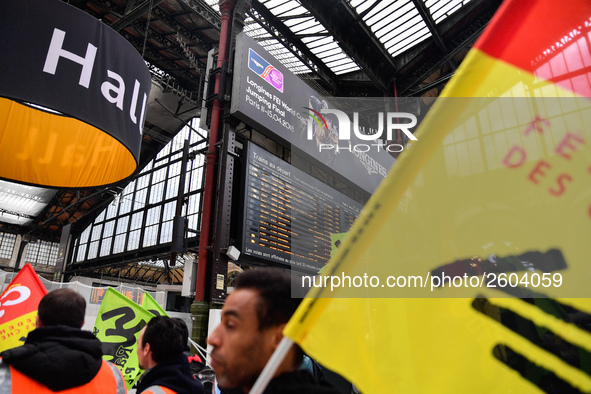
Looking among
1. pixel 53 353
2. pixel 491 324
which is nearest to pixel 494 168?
pixel 491 324

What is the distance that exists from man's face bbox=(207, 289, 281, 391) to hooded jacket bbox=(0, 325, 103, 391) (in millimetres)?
1067

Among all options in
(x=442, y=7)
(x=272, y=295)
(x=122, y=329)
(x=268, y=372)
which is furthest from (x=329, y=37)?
(x=268, y=372)

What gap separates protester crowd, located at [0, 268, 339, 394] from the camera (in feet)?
3.29

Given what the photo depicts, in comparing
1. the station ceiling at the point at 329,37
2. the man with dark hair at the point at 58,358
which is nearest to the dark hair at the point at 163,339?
the man with dark hair at the point at 58,358

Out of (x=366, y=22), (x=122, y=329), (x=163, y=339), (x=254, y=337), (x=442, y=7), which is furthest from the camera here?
(x=366, y=22)

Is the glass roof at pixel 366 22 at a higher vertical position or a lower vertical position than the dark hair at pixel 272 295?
higher

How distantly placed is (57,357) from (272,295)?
1.22 m

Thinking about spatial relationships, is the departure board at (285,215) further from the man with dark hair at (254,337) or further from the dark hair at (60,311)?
the man with dark hair at (254,337)

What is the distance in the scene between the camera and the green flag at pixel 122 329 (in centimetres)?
342

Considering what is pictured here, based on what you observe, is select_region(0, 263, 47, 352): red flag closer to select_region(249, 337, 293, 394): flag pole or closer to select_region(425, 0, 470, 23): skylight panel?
select_region(249, 337, 293, 394): flag pole

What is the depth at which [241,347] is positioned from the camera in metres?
1.00

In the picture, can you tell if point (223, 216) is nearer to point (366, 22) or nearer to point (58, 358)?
point (58, 358)

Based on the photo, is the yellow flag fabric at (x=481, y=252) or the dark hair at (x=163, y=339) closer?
the yellow flag fabric at (x=481, y=252)

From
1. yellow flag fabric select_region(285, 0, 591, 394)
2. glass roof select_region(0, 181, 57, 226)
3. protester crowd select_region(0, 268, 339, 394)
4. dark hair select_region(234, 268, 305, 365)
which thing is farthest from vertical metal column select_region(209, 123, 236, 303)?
glass roof select_region(0, 181, 57, 226)
